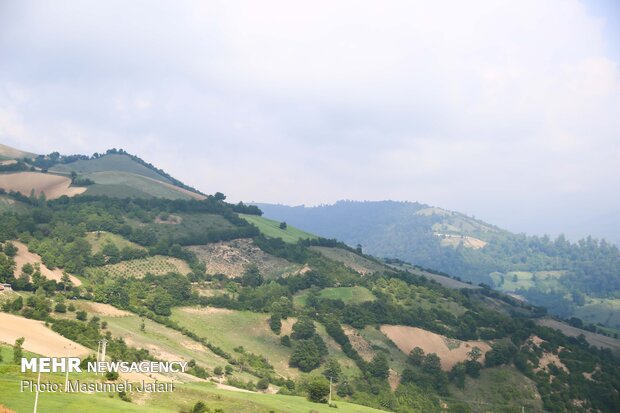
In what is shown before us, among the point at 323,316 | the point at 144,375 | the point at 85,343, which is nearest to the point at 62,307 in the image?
the point at 85,343

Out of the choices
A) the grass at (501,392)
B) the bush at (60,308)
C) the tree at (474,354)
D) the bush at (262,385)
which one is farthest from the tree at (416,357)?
the bush at (60,308)

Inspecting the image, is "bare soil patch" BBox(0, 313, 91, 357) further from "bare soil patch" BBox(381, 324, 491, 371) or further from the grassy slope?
"bare soil patch" BBox(381, 324, 491, 371)

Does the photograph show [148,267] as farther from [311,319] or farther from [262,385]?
[262,385]

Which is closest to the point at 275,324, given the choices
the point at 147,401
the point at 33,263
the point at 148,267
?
the point at 148,267

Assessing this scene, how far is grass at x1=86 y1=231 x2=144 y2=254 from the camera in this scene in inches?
7185

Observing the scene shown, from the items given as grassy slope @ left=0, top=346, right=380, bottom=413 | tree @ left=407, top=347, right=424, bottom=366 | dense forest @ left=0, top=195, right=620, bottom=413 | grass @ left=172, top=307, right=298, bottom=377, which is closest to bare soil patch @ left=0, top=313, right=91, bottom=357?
dense forest @ left=0, top=195, right=620, bottom=413

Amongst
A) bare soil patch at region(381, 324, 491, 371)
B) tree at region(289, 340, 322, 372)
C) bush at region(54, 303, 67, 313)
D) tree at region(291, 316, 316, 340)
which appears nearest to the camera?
bush at region(54, 303, 67, 313)

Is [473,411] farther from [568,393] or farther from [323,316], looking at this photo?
[323,316]

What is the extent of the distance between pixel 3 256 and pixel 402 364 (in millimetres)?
95694

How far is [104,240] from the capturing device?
186m

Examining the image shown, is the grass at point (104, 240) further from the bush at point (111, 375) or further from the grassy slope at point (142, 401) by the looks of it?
the bush at point (111, 375)

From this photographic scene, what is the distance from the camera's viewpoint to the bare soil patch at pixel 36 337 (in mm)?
85250

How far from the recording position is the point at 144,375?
80.9 m

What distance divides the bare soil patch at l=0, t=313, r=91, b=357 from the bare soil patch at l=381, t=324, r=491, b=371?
86104 millimetres
